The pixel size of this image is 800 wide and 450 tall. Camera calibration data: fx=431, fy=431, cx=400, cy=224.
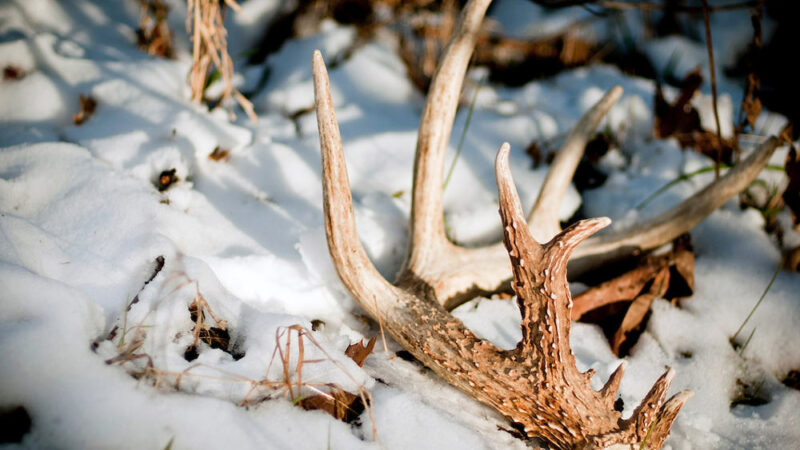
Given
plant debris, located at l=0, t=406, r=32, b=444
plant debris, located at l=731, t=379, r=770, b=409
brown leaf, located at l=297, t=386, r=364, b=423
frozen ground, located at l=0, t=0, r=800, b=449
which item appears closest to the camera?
plant debris, located at l=0, t=406, r=32, b=444

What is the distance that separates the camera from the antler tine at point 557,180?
59.7 inches

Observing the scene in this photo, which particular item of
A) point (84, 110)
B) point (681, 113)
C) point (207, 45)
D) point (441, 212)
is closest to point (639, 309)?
point (441, 212)

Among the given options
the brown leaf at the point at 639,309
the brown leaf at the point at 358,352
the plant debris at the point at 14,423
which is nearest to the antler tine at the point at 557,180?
the brown leaf at the point at 639,309

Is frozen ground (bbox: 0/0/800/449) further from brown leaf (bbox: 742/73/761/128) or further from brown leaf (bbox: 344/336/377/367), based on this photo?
brown leaf (bbox: 742/73/761/128)

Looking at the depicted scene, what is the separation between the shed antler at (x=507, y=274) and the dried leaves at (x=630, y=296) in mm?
106

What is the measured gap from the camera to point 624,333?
137 cm

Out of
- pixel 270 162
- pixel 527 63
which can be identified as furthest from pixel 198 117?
pixel 527 63

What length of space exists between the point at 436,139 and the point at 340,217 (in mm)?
414

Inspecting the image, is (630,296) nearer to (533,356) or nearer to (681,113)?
(533,356)

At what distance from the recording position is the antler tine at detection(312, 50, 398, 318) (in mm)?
1057

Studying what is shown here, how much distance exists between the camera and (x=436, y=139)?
1.33m

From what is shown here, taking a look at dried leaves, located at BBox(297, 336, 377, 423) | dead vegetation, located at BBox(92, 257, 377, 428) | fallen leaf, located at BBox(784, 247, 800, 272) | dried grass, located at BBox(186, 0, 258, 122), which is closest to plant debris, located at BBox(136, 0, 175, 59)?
dried grass, located at BBox(186, 0, 258, 122)

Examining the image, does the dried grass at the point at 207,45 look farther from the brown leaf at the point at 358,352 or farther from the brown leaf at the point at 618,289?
the brown leaf at the point at 618,289

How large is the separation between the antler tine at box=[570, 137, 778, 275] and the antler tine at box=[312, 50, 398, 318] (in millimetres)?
722
